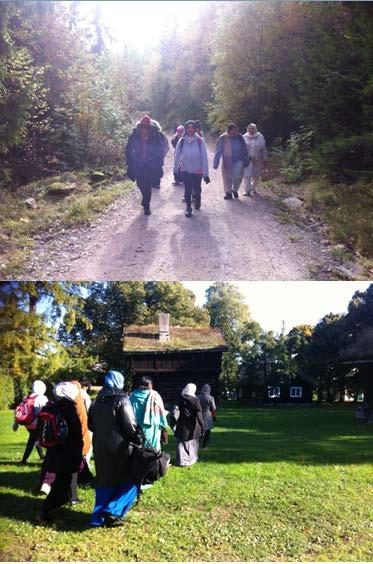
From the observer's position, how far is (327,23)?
336 centimetres

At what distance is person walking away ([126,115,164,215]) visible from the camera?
3.48m

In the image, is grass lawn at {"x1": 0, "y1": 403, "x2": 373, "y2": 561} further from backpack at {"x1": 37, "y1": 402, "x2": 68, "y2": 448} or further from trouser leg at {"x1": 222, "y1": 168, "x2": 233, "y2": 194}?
trouser leg at {"x1": 222, "y1": 168, "x2": 233, "y2": 194}

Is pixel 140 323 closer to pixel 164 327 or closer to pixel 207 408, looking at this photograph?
pixel 164 327

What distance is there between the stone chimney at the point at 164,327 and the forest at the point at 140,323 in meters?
0.03

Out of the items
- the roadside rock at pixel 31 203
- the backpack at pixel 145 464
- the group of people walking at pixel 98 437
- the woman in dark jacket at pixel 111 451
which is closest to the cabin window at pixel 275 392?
the group of people walking at pixel 98 437

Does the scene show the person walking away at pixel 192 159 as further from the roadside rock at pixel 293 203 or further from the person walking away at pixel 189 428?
the person walking away at pixel 189 428

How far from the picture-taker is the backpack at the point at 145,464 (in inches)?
117

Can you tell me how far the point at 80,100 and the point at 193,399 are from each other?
1.86 metres

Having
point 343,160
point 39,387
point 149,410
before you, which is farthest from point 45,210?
point 343,160

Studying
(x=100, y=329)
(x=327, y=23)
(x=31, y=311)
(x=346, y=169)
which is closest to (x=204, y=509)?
(x=100, y=329)

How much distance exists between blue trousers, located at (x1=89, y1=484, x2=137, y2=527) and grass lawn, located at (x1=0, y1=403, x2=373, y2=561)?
0.21 ft

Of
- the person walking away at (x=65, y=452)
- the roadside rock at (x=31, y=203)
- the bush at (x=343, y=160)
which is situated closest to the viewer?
the person walking away at (x=65, y=452)

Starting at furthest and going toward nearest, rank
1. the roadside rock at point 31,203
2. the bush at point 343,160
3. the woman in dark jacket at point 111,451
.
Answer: the bush at point 343,160, the roadside rock at point 31,203, the woman in dark jacket at point 111,451

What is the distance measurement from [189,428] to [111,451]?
0.70m
